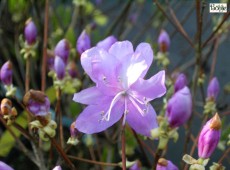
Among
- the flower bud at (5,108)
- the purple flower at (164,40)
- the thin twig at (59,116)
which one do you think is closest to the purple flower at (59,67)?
the thin twig at (59,116)

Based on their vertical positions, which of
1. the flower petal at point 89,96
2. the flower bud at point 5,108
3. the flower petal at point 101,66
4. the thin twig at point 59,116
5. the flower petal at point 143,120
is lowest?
the thin twig at point 59,116

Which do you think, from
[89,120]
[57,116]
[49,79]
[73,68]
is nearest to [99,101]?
[89,120]

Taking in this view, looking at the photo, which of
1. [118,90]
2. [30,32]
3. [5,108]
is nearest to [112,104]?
[118,90]

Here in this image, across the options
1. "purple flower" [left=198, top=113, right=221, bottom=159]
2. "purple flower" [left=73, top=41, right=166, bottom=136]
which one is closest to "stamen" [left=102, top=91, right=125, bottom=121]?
"purple flower" [left=73, top=41, right=166, bottom=136]

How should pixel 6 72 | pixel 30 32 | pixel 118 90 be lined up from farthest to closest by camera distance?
1. pixel 30 32
2. pixel 6 72
3. pixel 118 90

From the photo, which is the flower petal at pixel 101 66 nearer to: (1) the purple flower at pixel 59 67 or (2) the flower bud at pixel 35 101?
(2) the flower bud at pixel 35 101

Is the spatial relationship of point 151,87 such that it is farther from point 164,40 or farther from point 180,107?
point 164,40
